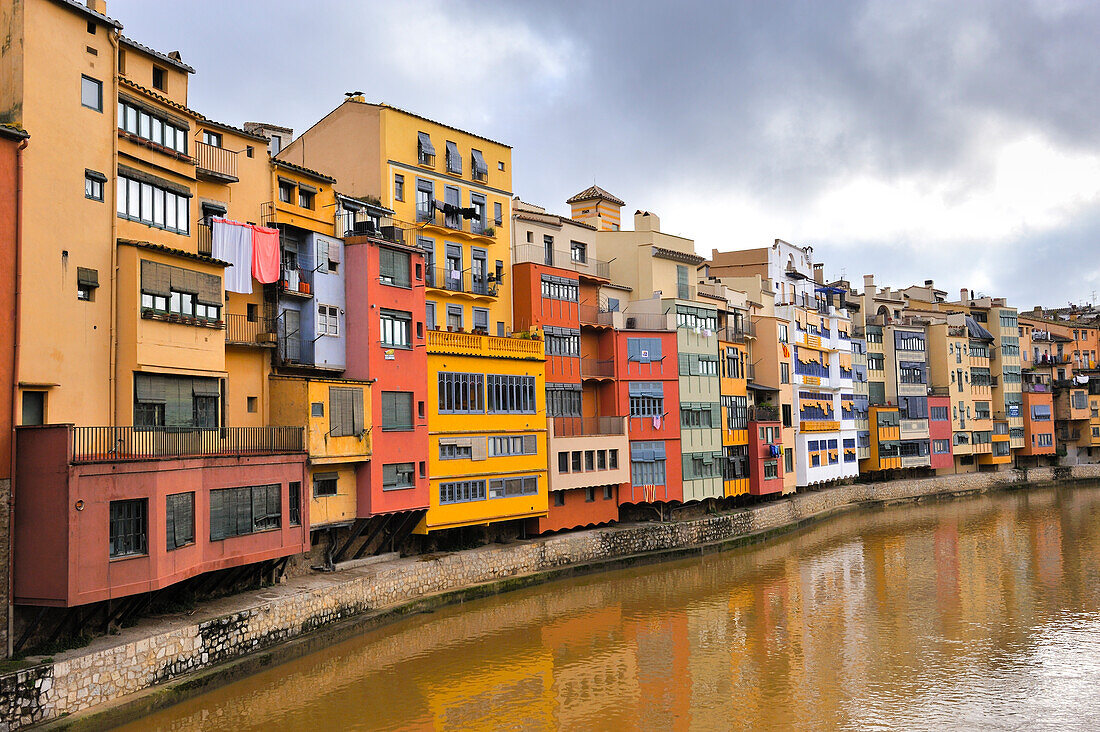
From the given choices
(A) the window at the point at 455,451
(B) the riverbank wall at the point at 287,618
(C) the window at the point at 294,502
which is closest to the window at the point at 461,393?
(A) the window at the point at 455,451

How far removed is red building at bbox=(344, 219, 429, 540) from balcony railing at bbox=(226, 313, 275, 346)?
3395 mm

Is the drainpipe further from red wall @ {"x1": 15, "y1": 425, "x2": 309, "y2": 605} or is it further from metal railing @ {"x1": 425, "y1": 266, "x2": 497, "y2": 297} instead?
metal railing @ {"x1": 425, "y1": 266, "x2": 497, "y2": 297}

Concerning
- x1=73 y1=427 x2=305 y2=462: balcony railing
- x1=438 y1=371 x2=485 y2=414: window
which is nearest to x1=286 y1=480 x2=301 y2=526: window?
x1=73 y1=427 x2=305 y2=462: balcony railing

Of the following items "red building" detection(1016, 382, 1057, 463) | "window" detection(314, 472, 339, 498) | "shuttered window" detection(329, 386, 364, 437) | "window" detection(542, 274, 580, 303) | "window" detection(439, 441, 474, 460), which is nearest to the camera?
"window" detection(314, 472, 339, 498)

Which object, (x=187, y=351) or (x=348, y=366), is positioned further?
(x=348, y=366)

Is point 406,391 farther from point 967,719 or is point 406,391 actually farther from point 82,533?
point 967,719

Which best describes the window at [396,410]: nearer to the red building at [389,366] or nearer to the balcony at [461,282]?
the red building at [389,366]

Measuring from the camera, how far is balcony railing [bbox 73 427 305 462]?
75.1 ft

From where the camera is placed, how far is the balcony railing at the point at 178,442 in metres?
22.9

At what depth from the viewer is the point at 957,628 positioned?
33344mm

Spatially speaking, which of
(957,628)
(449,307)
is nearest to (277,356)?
(449,307)

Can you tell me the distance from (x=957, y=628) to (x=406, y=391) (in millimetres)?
22423

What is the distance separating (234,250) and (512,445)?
1559cm

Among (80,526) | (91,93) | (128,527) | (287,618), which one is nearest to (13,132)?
(91,93)
